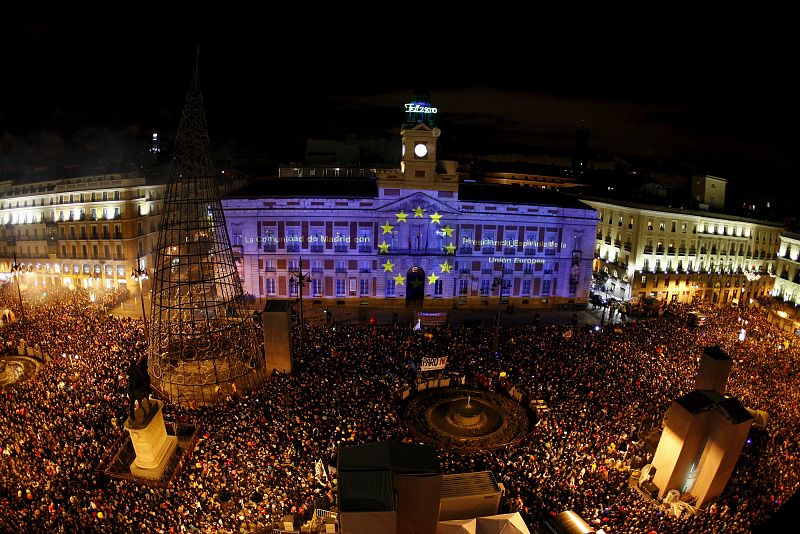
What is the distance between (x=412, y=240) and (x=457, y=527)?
116 feet

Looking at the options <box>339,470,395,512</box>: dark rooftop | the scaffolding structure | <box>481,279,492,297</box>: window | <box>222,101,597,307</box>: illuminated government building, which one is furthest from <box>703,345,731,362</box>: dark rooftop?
<box>481,279,492,297</box>: window

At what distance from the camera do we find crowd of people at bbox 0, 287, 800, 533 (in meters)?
18.3

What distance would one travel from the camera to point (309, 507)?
18.4 meters

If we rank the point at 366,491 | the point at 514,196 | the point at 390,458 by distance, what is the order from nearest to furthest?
the point at 366,491 → the point at 390,458 → the point at 514,196

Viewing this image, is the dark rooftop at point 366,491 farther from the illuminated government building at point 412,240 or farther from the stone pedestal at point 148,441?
the illuminated government building at point 412,240

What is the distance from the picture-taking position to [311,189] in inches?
2029

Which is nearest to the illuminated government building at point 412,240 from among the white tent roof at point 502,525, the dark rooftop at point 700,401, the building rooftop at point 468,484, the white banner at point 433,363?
the white banner at point 433,363

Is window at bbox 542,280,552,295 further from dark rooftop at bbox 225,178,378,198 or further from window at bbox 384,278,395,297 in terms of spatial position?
dark rooftop at bbox 225,178,378,198

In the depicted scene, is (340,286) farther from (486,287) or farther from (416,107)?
(416,107)

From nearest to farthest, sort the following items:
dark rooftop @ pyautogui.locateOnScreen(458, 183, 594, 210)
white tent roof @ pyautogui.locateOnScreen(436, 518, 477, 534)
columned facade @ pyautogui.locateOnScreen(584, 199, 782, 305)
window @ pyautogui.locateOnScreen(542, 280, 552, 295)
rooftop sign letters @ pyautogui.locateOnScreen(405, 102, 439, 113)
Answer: white tent roof @ pyautogui.locateOnScreen(436, 518, 477, 534) < dark rooftop @ pyautogui.locateOnScreen(458, 183, 594, 210) < window @ pyautogui.locateOnScreen(542, 280, 552, 295) < rooftop sign letters @ pyautogui.locateOnScreen(405, 102, 439, 113) < columned facade @ pyautogui.locateOnScreen(584, 199, 782, 305)

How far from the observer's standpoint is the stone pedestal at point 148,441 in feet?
67.9

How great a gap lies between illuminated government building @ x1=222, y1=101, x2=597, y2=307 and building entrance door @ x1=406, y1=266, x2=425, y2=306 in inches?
4.1

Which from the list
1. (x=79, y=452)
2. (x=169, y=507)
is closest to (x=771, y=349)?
(x=169, y=507)

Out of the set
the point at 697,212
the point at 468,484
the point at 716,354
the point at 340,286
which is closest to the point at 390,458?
the point at 468,484
